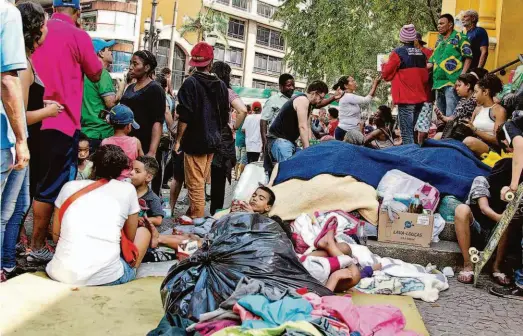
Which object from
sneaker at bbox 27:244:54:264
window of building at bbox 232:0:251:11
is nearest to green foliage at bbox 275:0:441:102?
sneaker at bbox 27:244:54:264

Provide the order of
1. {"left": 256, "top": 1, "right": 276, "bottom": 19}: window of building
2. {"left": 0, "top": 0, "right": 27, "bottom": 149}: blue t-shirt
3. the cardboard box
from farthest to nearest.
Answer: {"left": 256, "top": 1, "right": 276, "bottom": 19}: window of building
the cardboard box
{"left": 0, "top": 0, "right": 27, "bottom": 149}: blue t-shirt

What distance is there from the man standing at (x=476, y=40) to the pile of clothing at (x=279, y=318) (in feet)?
21.8

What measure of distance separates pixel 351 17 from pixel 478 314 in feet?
51.2

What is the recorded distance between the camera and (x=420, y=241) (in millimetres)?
6055

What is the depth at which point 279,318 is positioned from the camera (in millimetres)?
3385

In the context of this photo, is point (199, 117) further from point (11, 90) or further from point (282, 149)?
point (11, 90)

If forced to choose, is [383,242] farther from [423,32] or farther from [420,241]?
[423,32]

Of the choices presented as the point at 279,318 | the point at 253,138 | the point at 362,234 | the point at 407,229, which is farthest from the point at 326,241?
the point at 253,138

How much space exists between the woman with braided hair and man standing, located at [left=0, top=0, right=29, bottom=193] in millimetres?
2831

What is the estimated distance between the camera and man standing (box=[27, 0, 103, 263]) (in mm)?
5266

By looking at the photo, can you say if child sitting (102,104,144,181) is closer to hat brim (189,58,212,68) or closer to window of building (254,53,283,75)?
hat brim (189,58,212,68)

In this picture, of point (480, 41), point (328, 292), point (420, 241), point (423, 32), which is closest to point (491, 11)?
point (480, 41)

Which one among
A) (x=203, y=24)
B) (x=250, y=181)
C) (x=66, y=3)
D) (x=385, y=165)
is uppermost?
(x=203, y=24)

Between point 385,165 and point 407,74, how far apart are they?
9.52 ft
